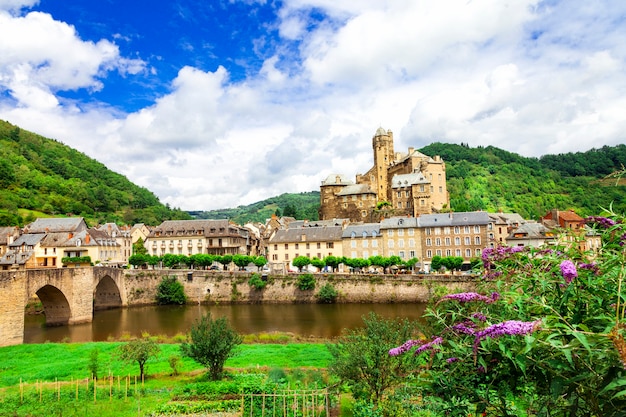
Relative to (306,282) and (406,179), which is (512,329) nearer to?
(306,282)

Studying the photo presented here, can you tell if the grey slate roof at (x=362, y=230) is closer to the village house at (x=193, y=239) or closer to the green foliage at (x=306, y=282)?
the green foliage at (x=306, y=282)

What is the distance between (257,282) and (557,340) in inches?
2106

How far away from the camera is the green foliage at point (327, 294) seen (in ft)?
175

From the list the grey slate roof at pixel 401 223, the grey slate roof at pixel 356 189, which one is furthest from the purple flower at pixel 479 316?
the grey slate roof at pixel 356 189

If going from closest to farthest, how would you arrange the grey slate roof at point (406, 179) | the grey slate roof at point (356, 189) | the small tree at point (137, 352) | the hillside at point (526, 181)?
the small tree at point (137, 352) < the grey slate roof at point (406, 179) < the grey slate roof at point (356, 189) < the hillside at point (526, 181)

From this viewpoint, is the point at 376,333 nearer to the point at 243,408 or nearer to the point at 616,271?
the point at 243,408

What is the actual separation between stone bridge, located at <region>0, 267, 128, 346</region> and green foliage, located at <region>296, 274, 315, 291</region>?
2332cm

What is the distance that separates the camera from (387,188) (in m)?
91.4

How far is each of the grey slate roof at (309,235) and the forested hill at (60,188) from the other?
5811 centimetres

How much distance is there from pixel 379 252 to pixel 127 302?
35856 mm

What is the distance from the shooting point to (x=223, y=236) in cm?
Answer: 7325

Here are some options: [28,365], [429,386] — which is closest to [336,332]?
[28,365]

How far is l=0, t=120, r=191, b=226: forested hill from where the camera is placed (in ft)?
345

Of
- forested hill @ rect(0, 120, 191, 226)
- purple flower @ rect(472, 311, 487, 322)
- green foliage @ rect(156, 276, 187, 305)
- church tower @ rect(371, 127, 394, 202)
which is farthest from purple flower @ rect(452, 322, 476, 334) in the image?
forested hill @ rect(0, 120, 191, 226)
